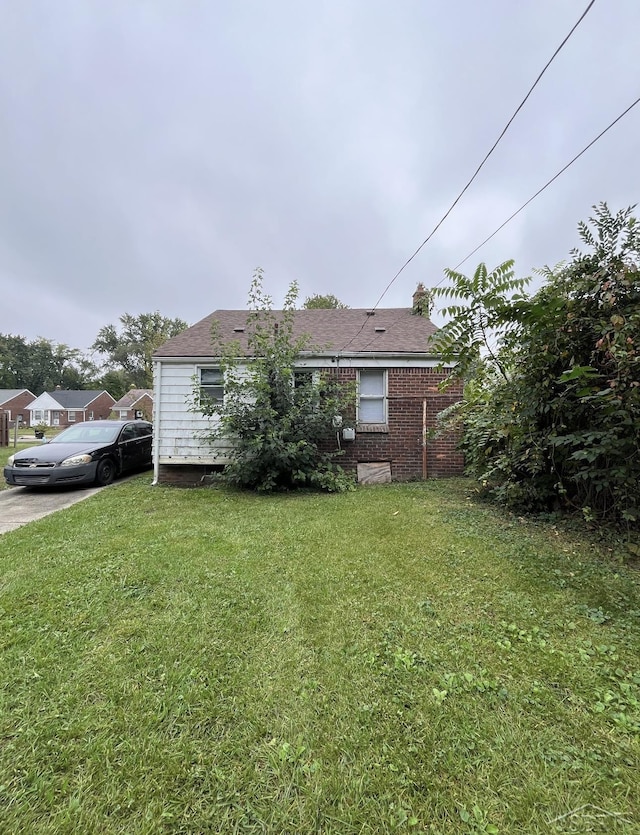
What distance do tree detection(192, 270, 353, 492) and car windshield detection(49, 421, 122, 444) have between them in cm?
288

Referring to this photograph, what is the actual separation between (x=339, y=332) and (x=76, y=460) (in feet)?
21.9

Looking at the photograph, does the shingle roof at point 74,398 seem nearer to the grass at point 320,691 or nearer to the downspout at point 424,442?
the downspout at point 424,442

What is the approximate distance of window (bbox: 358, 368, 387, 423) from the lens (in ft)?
27.0

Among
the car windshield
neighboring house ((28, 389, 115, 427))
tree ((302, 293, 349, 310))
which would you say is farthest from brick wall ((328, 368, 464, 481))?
neighboring house ((28, 389, 115, 427))

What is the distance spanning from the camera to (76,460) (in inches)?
292

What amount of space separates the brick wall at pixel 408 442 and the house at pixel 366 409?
0.02 m

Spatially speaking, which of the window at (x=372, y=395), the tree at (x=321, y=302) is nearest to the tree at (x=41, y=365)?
the tree at (x=321, y=302)

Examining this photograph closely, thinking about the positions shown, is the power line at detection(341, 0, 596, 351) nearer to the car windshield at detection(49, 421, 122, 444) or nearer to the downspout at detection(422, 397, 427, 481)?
the downspout at detection(422, 397, 427, 481)

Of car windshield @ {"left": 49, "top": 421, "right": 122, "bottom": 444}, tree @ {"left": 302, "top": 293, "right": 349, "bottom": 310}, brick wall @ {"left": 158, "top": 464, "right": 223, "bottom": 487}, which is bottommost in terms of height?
brick wall @ {"left": 158, "top": 464, "right": 223, "bottom": 487}

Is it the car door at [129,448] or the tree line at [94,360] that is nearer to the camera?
the car door at [129,448]

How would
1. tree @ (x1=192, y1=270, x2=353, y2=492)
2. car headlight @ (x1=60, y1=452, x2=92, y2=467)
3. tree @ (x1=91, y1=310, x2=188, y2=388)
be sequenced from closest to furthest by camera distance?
tree @ (x1=192, y1=270, x2=353, y2=492)
car headlight @ (x1=60, y1=452, x2=92, y2=467)
tree @ (x1=91, y1=310, x2=188, y2=388)

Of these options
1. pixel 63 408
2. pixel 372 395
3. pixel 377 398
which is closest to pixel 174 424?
pixel 372 395

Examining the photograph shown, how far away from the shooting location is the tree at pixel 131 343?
173ft

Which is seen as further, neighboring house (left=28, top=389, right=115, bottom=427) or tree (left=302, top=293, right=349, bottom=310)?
neighboring house (left=28, top=389, right=115, bottom=427)
